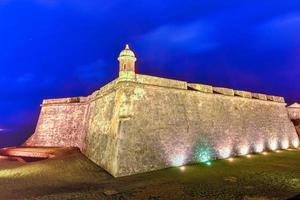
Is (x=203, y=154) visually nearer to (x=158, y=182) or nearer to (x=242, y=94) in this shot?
(x=158, y=182)

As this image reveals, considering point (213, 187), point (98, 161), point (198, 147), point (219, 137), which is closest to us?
point (213, 187)

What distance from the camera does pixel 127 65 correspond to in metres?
13.6

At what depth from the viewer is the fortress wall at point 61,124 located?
66.3 ft

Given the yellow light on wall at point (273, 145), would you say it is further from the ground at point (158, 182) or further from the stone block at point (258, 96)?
the ground at point (158, 182)

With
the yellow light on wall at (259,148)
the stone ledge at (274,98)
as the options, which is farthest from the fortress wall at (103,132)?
the stone ledge at (274,98)

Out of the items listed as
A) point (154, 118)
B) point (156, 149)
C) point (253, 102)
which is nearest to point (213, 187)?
point (156, 149)

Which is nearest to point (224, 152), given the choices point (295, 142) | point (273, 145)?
point (273, 145)

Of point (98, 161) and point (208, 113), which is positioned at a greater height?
point (208, 113)

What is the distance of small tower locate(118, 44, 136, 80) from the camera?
1333 cm

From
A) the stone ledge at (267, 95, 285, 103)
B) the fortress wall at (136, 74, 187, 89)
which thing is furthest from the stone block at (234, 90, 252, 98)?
the fortress wall at (136, 74, 187, 89)

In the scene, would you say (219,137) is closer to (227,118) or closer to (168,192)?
(227,118)

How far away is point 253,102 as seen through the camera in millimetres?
20969

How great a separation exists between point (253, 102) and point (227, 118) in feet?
15.4

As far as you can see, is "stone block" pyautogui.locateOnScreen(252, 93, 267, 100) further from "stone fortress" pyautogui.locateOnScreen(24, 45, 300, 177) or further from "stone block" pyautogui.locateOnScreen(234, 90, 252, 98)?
"stone block" pyautogui.locateOnScreen(234, 90, 252, 98)
